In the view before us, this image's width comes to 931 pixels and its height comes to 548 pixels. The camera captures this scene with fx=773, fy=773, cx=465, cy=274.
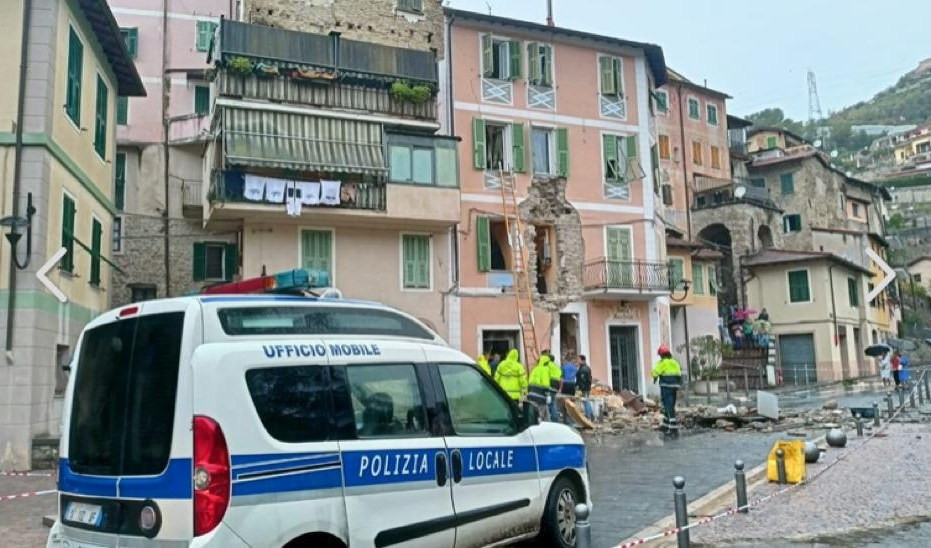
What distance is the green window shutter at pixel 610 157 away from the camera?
28788mm

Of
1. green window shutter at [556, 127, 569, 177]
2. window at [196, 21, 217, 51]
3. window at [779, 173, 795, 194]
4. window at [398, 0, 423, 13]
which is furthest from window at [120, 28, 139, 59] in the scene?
window at [779, 173, 795, 194]

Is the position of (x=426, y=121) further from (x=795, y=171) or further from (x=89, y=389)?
(x=795, y=171)

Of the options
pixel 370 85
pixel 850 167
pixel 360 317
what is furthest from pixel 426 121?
pixel 850 167

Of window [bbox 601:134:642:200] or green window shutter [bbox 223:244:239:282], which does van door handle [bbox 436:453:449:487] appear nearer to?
green window shutter [bbox 223:244:239:282]

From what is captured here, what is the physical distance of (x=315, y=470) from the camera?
485cm

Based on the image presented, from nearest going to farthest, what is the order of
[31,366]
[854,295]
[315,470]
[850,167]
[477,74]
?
[315,470]
[31,366]
[477,74]
[854,295]
[850,167]

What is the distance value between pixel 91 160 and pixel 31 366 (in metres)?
6.00

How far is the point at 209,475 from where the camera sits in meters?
4.36

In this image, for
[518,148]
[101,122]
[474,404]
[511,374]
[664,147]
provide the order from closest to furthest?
1. [474,404]
2. [511,374]
3. [101,122]
4. [518,148]
5. [664,147]

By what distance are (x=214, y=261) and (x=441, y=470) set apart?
24.0 meters

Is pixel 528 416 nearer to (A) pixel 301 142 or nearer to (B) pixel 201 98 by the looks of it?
(A) pixel 301 142

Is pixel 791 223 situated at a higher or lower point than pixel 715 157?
lower

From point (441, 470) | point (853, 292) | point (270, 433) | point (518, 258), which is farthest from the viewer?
point (853, 292)

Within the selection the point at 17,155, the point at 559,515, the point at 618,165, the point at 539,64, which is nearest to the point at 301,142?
the point at 17,155
